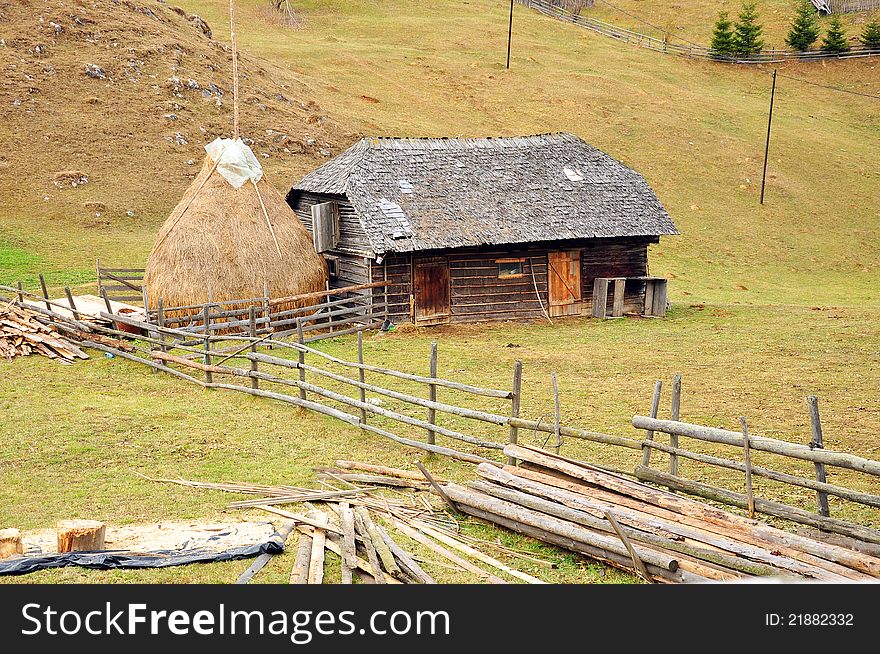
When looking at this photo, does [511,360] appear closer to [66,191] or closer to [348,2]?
[66,191]

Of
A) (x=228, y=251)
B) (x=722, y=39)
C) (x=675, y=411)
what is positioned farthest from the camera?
(x=722, y=39)

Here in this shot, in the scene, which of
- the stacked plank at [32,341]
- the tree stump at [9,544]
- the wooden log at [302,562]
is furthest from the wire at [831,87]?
the tree stump at [9,544]

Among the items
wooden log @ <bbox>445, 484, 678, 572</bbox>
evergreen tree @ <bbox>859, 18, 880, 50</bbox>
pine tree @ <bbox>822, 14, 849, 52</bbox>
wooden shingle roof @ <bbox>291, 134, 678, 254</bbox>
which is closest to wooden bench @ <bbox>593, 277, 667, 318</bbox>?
wooden shingle roof @ <bbox>291, 134, 678, 254</bbox>

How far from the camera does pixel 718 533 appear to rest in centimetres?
804

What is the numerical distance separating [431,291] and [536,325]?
281cm

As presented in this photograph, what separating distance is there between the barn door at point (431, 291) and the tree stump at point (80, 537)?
1477 cm

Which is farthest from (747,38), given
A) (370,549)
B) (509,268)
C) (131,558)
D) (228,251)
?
(131,558)

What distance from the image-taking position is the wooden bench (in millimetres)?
24688

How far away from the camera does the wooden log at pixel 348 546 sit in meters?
8.00

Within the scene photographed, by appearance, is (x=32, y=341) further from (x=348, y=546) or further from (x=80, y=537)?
(x=348, y=546)

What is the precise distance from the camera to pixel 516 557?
8.85 meters

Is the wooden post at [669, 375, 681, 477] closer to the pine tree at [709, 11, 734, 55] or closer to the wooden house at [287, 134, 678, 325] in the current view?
the wooden house at [287, 134, 678, 325]

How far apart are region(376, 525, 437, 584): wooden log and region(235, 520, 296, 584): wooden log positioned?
90cm

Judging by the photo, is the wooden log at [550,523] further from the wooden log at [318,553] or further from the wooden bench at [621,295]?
the wooden bench at [621,295]
